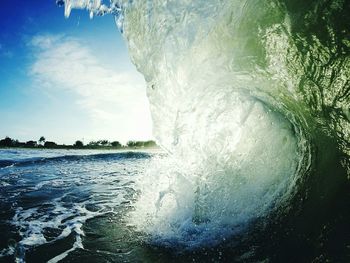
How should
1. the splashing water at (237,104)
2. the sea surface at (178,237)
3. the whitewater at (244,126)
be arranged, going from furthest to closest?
1. the splashing water at (237,104)
2. the whitewater at (244,126)
3. the sea surface at (178,237)

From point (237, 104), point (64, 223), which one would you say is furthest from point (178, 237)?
point (237, 104)

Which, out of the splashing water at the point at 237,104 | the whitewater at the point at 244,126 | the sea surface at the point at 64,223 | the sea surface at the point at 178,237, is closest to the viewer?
the sea surface at the point at 178,237

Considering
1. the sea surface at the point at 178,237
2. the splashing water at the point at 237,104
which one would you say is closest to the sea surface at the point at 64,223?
the sea surface at the point at 178,237

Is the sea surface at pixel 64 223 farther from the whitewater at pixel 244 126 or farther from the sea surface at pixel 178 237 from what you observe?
the whitewater at pixel 244 126

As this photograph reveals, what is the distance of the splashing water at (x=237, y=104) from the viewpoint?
3801mm

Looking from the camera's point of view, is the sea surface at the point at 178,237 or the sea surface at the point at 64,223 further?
the sea surface at the point at 64,223

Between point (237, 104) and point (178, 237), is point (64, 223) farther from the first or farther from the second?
point (237, 104)

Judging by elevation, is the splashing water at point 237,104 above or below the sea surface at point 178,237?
above

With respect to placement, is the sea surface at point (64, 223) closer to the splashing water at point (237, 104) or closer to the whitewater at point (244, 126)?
the whitewater at point (244, 126)

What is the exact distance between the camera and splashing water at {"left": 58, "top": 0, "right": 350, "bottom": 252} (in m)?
3.80

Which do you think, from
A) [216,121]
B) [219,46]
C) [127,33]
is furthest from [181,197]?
[127,33]

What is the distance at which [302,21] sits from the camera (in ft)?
12.0

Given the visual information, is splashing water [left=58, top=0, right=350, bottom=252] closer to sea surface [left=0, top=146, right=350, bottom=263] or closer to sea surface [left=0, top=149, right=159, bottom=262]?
sea surface [left=0, top=146, right=350, bottom=263]

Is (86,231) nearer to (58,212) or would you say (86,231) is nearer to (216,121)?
(58,212)
